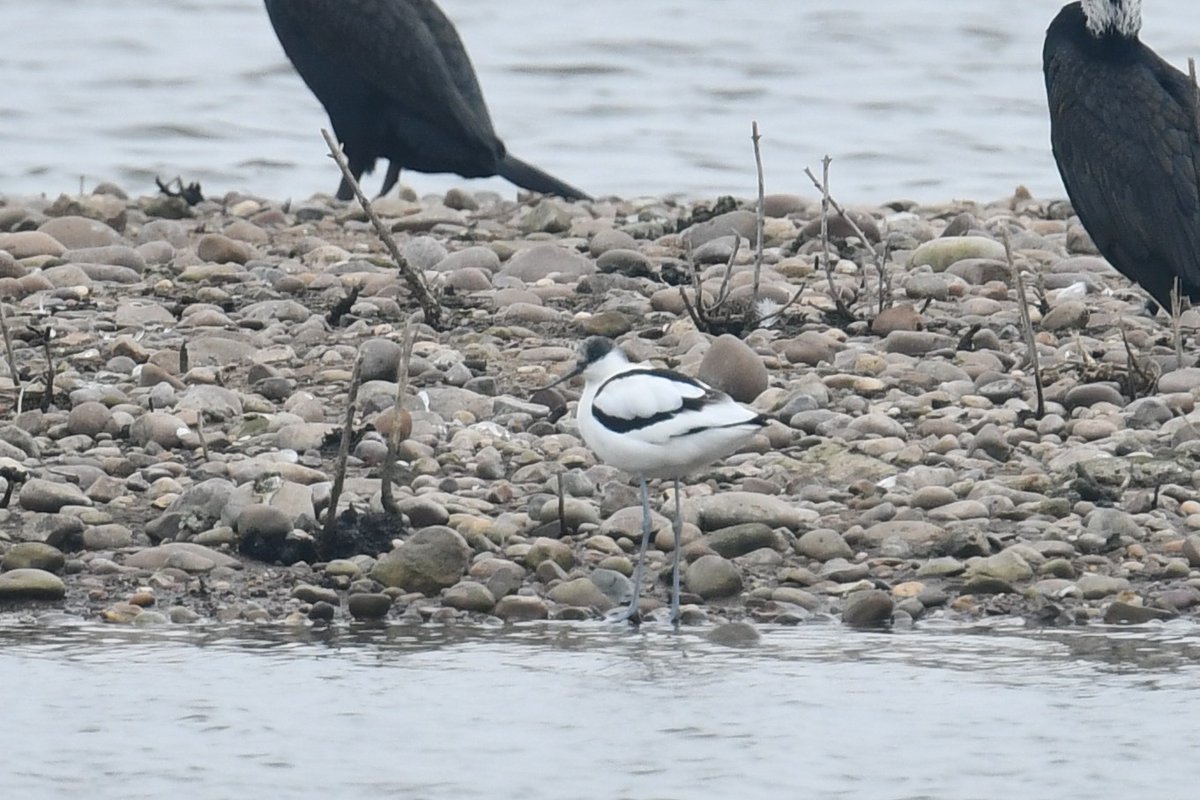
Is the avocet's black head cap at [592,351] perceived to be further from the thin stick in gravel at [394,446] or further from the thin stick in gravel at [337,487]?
the thin stick in gravel at [337,487]

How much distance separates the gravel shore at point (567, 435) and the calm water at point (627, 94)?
4.57 meters

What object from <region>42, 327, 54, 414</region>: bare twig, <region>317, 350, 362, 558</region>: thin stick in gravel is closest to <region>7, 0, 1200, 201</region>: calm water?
<region>42, 327, 54, 414</region>: bare twig

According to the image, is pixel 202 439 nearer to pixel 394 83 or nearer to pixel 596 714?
pixel 596 714

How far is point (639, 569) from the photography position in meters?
6.17

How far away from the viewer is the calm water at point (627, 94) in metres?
15.3

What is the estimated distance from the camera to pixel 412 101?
11.5 meters

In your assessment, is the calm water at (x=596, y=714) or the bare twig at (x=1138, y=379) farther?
the bare twig at (x=1138, y=379)

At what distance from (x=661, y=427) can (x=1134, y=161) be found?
3420mm

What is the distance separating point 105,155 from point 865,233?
7.37 metres

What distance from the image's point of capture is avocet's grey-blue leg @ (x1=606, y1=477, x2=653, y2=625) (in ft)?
20.2

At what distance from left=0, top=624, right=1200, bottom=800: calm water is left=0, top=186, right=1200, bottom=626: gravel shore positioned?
300 millimetres

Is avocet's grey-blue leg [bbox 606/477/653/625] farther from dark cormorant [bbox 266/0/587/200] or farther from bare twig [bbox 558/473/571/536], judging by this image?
dark cormorant [bbox 266/0/587/200]

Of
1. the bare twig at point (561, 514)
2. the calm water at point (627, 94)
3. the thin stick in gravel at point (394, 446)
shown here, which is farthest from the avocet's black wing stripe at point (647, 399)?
the calm water at point (627, 94)

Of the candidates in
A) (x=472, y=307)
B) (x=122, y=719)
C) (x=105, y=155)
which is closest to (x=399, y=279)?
(x=472, y=307)
